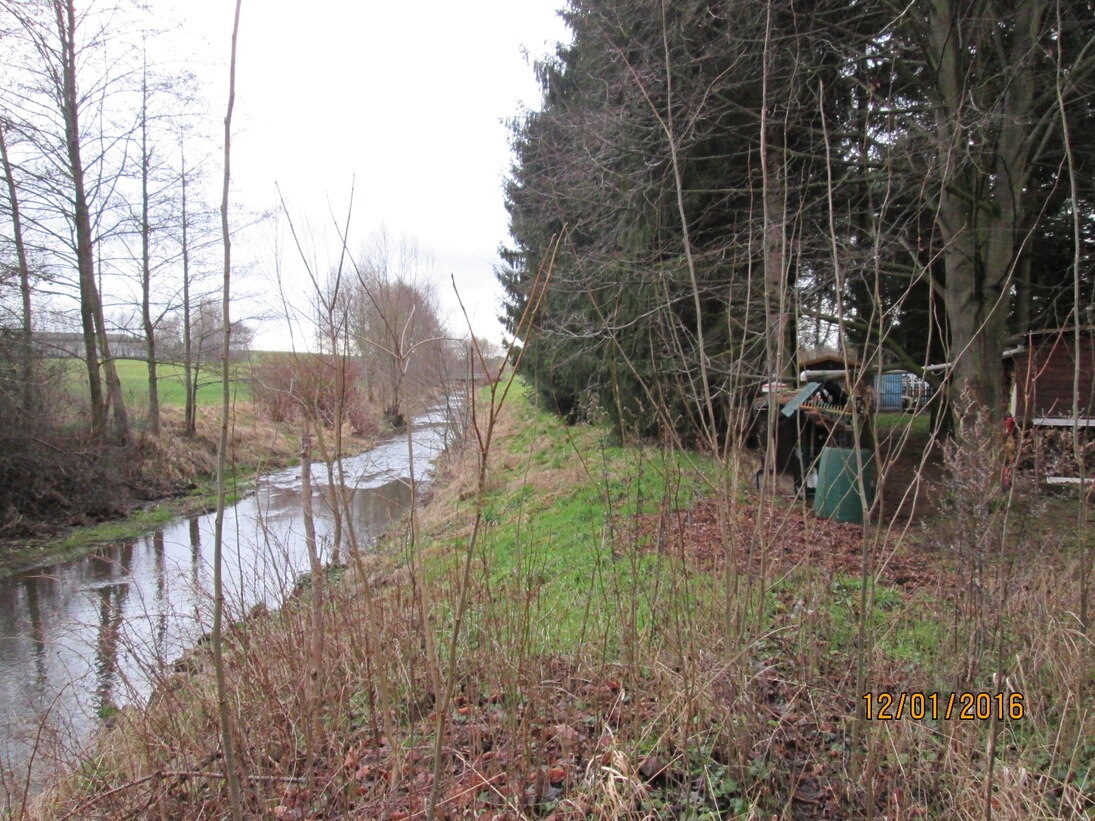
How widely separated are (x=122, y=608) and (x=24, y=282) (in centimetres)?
737

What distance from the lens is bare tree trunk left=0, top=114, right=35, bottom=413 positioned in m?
10.7

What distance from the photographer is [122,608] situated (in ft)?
22.8

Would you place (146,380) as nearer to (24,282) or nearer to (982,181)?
(24,282)

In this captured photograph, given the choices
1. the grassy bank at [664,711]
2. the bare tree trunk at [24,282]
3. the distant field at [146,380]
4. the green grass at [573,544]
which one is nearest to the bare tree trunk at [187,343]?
the distant field at [146,380]

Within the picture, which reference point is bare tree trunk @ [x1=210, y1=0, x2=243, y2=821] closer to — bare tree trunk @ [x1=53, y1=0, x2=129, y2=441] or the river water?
the river water

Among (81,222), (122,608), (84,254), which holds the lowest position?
(122,608)

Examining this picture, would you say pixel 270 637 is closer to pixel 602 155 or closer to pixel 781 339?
pixel 781 339

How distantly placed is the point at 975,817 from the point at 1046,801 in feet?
0.83
